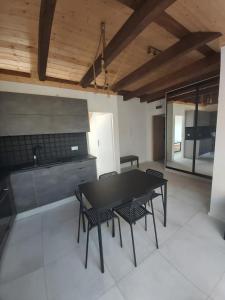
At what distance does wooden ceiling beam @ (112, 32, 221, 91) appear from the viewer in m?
1.79

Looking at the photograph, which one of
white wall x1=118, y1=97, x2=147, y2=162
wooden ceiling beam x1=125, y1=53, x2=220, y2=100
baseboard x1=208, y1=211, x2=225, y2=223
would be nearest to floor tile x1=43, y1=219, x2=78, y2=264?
baseboard x1=208, y1=211, x2=225, y2=223

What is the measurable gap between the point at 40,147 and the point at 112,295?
106 inches

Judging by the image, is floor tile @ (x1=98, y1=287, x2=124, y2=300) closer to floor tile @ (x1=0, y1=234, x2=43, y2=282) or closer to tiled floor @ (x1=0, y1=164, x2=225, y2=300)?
tiled floor @ (x1=0, y1=164, x2=225, y2=300)

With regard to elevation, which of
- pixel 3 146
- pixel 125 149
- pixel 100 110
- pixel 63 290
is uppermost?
pixel 100 110

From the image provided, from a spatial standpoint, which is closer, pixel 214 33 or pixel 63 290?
pixel 63 290

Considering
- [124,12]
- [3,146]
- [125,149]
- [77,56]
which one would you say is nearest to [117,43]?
[124,12]

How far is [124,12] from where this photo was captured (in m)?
1.50

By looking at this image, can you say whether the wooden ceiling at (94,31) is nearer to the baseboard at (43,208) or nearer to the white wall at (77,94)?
the white wall at (77,94)

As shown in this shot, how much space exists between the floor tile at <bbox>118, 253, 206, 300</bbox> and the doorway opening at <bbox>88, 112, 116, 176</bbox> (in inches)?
104

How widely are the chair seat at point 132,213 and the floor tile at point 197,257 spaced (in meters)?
0.51

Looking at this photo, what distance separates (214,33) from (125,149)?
386cm

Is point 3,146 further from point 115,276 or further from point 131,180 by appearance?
point 115,276

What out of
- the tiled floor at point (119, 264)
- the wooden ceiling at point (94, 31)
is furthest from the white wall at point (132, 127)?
the tiled floor at point (119, 264)

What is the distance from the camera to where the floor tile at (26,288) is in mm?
1274
